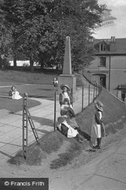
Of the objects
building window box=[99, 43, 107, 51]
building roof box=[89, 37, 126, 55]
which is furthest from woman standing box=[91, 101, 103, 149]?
building window box=[99, 43, 107, 51]

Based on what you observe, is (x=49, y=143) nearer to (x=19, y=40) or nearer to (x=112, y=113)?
(x=112, y=113)

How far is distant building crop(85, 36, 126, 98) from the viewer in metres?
41.8

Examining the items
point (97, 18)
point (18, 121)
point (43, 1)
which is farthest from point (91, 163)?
point (97, 18)

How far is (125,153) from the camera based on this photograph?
7375 millimetres

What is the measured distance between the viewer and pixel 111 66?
42.4 m

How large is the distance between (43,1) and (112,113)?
73.2ft

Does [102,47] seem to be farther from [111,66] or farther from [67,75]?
[67,75]

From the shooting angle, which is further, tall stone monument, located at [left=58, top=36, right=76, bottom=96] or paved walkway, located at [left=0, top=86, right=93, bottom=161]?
tall stone monument, located at [left=58, top=36, right=76, bottom=96]

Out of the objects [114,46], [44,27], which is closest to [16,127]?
[44,27]

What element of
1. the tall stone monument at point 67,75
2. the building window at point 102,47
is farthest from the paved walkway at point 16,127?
the building window at point 102,47

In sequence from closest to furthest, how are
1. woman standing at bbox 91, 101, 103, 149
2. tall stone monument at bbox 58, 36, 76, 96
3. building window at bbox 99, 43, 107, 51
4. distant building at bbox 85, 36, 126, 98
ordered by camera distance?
woman standing at bbox 91, 101, 103, 149
tall stone monument at bbox 58, 36, 76, 96
distant building at bbox 85, 36, 126, 98
building window at bbox 99, 43, 107, 51

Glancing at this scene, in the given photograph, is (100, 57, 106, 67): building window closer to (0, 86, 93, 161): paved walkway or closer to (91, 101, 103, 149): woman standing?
(0, 86, 93, 161): paved walkway

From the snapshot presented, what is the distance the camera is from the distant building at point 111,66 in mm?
41763

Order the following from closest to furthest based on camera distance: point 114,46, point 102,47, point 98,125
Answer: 1. point 98,125
2. point 114,46
3. point 102,47
